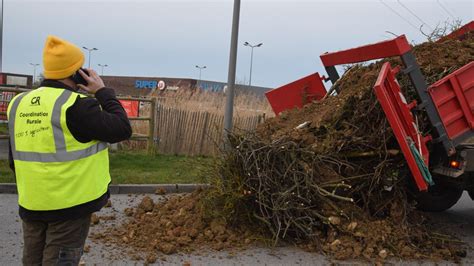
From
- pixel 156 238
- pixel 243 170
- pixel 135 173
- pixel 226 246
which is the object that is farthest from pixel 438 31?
pixel 135 173

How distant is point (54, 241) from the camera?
267cm

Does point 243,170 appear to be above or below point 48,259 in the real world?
above

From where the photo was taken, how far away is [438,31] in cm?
689

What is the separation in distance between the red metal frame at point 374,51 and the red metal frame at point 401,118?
17 centimetres

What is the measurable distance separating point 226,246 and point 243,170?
818 mm

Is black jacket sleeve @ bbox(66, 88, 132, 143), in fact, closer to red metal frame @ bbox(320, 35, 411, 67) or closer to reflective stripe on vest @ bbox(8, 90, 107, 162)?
reflective stripe on vest @ bbox(8, 90, 107, 162)

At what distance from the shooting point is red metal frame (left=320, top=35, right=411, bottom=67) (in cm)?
498

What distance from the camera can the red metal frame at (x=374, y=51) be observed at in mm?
4980

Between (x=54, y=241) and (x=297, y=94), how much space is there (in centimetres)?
502

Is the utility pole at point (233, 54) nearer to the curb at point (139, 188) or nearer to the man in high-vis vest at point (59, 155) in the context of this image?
the curb at point (139, 188)

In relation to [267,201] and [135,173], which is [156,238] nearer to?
[267,201]

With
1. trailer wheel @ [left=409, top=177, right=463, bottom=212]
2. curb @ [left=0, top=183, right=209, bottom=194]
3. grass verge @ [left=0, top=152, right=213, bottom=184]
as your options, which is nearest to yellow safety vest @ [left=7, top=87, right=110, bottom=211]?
grass verge @ [left=0, top=152, right=213, bottom=184]

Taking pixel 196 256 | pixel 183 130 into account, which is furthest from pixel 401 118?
pixel 183 130

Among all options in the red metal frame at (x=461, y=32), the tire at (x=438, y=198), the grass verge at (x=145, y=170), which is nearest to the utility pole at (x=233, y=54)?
the grass verge at (x=145, y=170)
